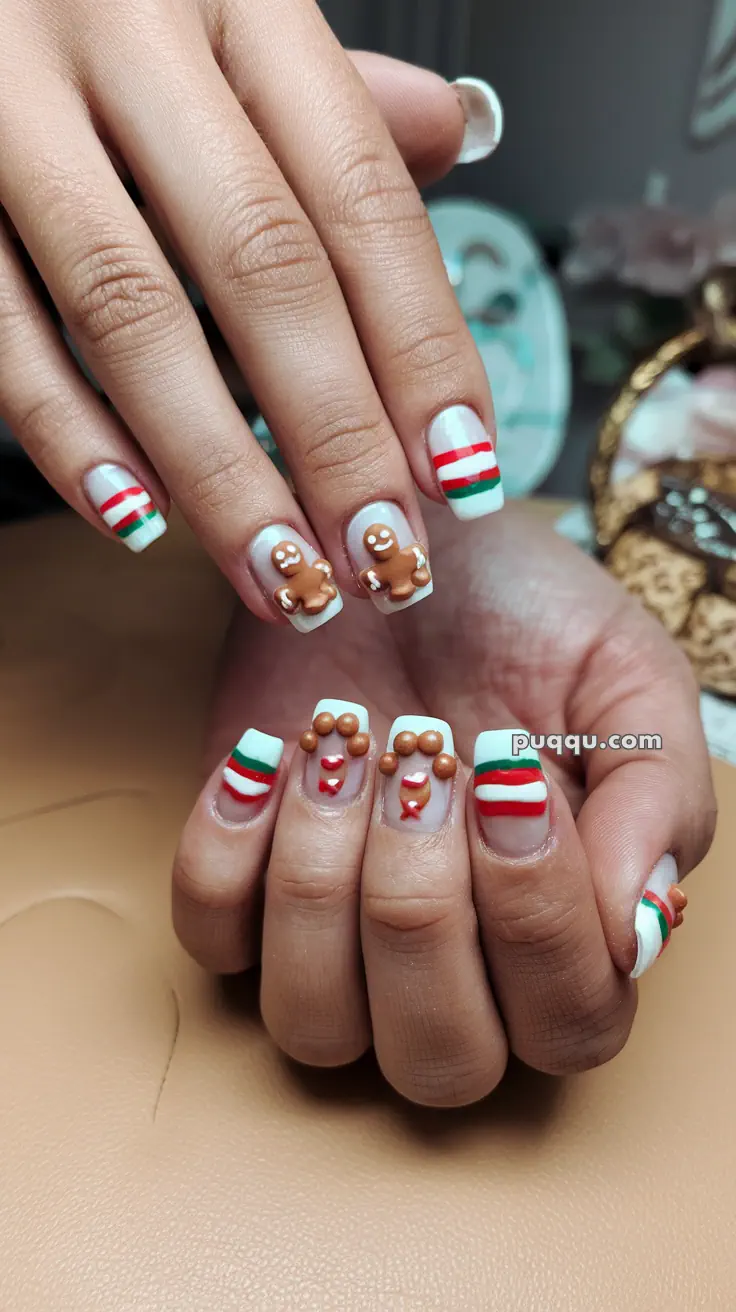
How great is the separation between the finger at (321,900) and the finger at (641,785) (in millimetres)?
119

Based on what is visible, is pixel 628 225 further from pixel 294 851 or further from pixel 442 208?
pixel 294 851

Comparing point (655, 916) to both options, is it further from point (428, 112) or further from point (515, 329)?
point (515, 329)

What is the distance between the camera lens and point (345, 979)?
0.43m

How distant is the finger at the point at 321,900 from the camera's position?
432 millimetres

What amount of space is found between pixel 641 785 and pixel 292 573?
21cm

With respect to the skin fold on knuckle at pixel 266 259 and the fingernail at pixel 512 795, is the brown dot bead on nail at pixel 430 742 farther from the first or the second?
the skin fold on knuckle at pixel 266 259

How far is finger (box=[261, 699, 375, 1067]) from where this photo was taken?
43 cm

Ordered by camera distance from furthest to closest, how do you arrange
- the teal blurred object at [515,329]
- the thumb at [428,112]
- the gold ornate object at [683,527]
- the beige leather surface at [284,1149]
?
the teal blurred object at [515,329] < the gold ornate object at [683,527] < the thumb at [428,112] < the beige leather surface at [284,1149]

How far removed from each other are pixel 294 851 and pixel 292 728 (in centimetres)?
16

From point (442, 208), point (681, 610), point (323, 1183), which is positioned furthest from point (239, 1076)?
point (442, 208)

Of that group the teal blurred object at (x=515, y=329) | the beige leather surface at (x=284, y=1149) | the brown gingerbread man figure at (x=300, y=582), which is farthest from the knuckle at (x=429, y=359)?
the teal blurred object at (x=515, y=329)

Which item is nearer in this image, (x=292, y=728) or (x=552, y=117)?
(x=292, y=728)

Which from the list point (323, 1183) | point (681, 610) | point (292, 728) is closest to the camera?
point (323, 1183)

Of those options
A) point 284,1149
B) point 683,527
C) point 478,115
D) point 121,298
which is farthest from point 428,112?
point 284,1149
